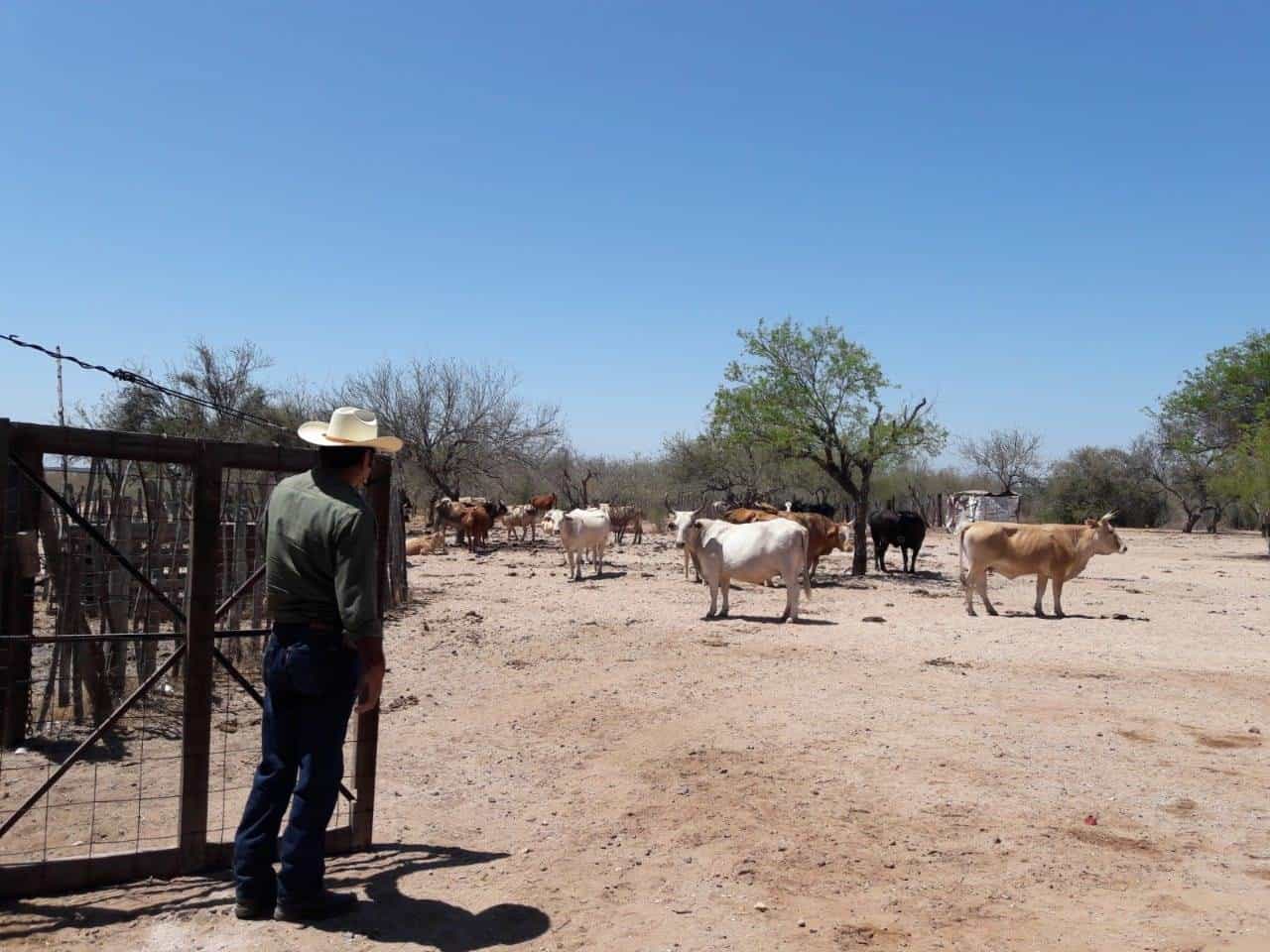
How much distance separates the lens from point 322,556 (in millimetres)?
4246

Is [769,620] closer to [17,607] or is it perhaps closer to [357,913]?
[17,607]

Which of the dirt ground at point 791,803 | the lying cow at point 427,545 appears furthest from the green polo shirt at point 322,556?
the lying cow at point 427,545

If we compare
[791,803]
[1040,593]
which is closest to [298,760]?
[791,803]

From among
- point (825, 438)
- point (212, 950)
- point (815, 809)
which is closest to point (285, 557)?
point (212, 950)

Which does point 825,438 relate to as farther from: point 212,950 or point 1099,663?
point 212,950

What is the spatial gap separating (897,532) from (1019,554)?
26.0 feet

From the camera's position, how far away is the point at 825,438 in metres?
21.9

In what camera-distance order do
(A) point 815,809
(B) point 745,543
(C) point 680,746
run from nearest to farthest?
(A) point 815,809
(C) point 680,746
(B) point 745,543

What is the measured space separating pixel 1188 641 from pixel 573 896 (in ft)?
36.4

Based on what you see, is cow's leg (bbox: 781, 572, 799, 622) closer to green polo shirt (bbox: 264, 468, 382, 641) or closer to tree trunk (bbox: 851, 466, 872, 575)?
tree trunk (bbox: 851, 466, 872, 575)

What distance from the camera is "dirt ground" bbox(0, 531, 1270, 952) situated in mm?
4352

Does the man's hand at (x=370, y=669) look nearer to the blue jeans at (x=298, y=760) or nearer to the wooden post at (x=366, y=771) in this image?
the blue jeans at (x=298, y=760)

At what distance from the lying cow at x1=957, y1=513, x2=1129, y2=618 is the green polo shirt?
1288cm

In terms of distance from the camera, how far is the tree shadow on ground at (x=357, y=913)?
423 centimetres
